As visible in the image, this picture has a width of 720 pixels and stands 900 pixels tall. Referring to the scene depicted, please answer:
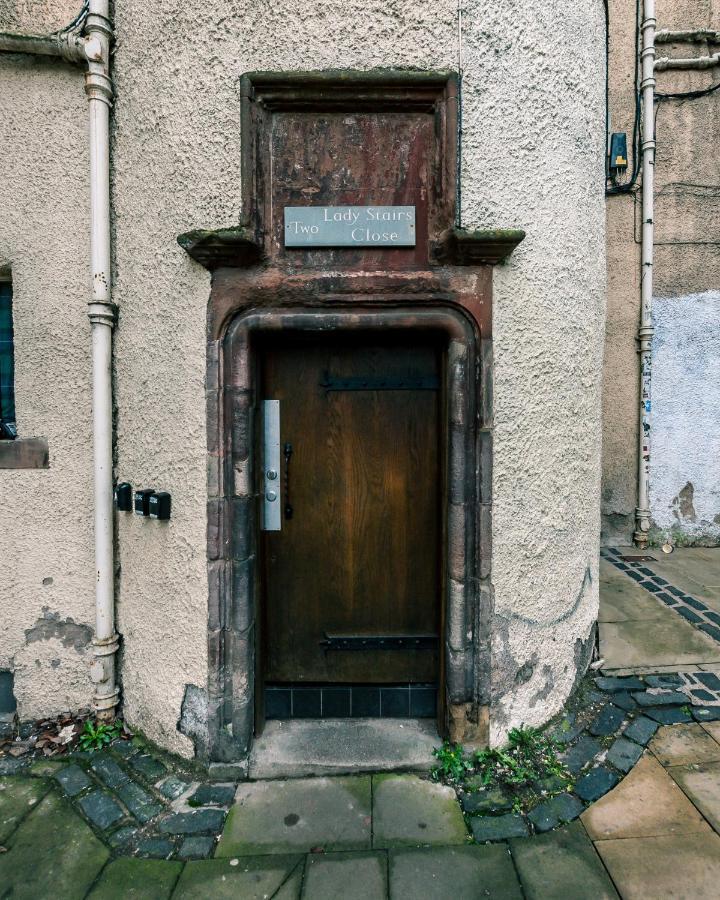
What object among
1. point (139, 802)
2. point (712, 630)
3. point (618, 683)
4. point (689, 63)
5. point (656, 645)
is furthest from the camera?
point (689, 63)

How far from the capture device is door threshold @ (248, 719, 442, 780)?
2375 mm

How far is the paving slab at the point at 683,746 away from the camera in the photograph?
94.3 inches

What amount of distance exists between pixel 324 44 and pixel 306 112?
30 cm

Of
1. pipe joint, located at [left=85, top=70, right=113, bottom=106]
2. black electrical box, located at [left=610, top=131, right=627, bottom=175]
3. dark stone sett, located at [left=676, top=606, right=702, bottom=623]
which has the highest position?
black electrical box, located at [left=610, top=131, right=627, bottom=175]

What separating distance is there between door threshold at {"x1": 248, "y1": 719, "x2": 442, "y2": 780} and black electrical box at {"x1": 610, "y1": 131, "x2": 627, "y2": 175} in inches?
231

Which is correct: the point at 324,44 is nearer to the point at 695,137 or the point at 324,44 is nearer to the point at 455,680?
the point at 455,680

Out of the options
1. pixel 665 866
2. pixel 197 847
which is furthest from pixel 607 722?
pixel 197 847

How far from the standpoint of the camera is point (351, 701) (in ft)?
8.84

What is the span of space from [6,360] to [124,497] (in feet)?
3.85

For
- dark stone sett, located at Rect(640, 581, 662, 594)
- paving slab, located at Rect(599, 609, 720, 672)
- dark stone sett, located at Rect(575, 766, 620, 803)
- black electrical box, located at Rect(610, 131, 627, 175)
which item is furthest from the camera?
black electrical box, located at Rect(610, 131, 627, 175)

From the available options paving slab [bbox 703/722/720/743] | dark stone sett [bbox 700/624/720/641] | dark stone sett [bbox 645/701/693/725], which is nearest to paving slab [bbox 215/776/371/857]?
dark stone sett [bbox 645/701/693/725]

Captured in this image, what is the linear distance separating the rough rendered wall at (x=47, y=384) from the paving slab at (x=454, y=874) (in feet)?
6.43

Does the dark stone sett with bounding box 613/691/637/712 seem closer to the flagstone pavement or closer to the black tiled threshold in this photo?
the flagstone pavement

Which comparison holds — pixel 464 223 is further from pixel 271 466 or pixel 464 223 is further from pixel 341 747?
pixel 341 747
